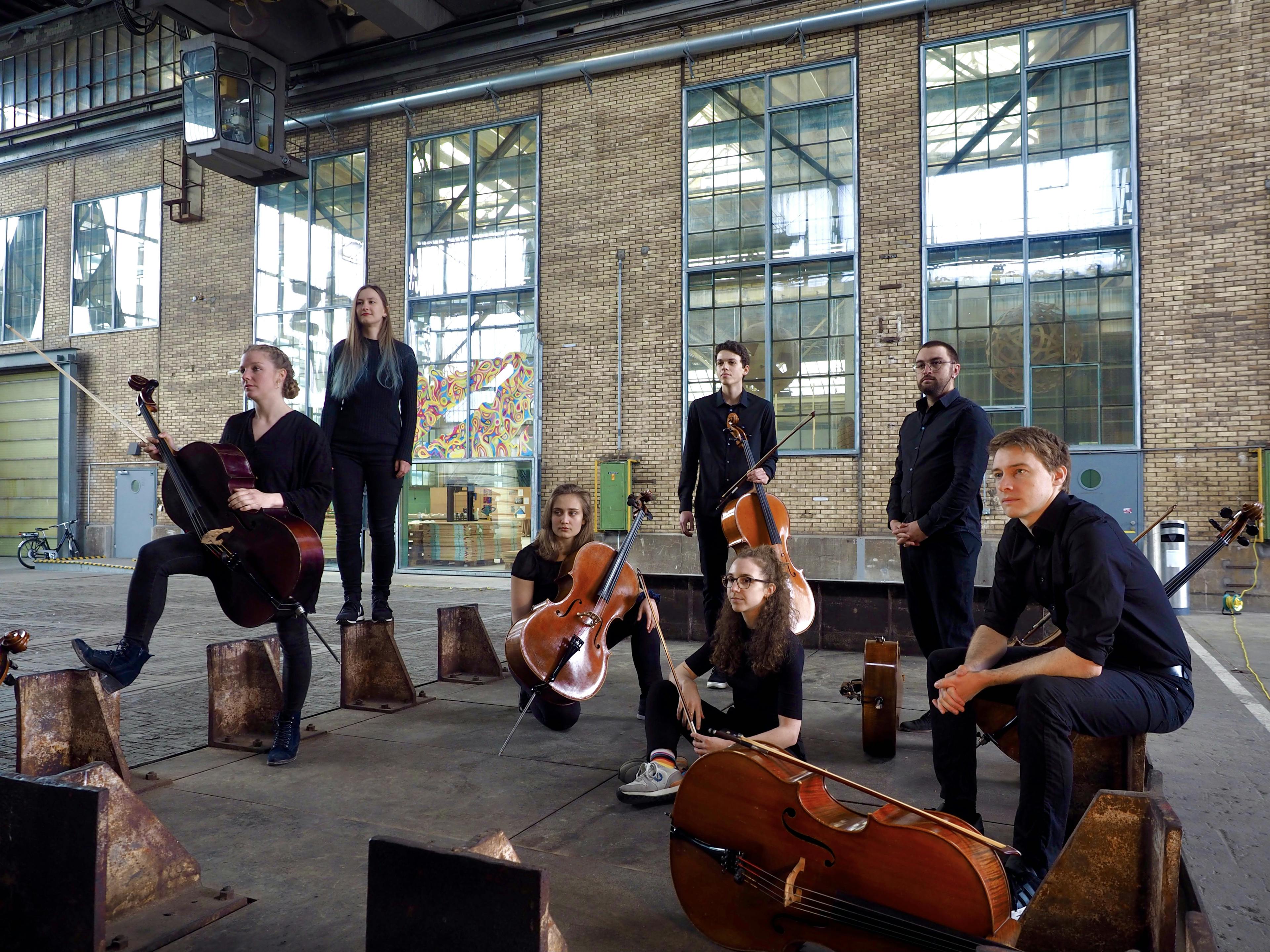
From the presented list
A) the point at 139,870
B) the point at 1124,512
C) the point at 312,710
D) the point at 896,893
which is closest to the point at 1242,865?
the point at 896,893

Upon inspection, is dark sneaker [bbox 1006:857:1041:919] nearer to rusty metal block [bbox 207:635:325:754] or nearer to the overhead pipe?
rusty metal block [bbox 207:635:325:754]

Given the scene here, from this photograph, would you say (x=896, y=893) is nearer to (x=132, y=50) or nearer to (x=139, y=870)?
(x=139, y=870)

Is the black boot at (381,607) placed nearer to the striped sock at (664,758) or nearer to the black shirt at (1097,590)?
the striped sock at (664,758)

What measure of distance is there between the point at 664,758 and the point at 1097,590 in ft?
5.56

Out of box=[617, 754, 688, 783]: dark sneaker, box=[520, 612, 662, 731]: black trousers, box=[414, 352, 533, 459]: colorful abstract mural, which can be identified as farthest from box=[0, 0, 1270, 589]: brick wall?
box=[617, 754, 688, 783]: dark sneaker

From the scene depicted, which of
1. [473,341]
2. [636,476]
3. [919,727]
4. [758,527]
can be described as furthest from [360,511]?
[473,341]

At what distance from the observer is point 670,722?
343 cm

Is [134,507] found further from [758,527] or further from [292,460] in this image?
[758,527]

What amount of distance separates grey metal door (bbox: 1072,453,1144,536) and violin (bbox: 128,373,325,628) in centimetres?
1023

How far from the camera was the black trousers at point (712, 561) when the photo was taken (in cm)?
519

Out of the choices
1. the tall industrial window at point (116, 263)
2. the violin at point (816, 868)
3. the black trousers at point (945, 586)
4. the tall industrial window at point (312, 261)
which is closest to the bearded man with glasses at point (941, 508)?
the black trousers at point (945, 586)

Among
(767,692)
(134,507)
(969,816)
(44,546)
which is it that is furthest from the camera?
(134,507)

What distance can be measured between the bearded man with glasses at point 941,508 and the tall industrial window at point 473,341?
414 inches

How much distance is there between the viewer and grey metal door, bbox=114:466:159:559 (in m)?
17.7
